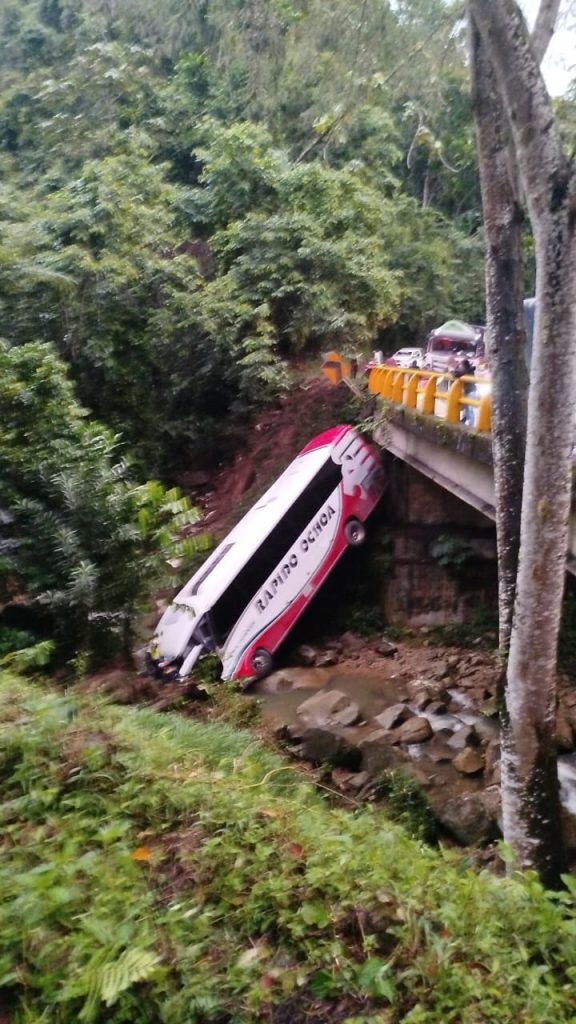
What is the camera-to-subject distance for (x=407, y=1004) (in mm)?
2568

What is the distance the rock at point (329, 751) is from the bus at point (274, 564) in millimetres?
2761

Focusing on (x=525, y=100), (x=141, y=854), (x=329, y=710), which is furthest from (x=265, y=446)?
(x=141, y=854)

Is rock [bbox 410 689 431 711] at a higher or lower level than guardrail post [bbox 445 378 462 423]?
lower

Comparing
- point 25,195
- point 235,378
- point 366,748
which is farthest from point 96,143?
point 366,748

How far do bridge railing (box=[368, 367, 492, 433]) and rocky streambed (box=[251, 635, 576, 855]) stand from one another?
4.28 m

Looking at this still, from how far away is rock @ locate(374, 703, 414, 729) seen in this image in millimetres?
10227

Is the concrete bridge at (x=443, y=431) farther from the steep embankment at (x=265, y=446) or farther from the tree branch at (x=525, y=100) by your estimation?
the tree branch at (x=525, y=100)

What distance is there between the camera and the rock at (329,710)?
1038cm

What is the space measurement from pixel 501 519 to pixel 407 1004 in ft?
13.7

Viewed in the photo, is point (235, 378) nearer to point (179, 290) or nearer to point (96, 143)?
point (179, 290)

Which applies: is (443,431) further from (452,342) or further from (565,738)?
(452,342)

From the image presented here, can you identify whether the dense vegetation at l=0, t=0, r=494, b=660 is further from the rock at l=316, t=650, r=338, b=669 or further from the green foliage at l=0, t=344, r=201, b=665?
the rock at l=316, t=650, r=338, b=669

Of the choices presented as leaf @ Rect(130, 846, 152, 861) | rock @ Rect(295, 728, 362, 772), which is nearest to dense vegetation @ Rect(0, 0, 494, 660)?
rock @ Rect(295, 728, 362, 772)

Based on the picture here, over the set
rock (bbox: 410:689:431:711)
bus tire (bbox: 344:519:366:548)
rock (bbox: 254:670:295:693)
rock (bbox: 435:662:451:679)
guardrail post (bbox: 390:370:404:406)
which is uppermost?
guardrail post (bbox: 390:370:404:406)
